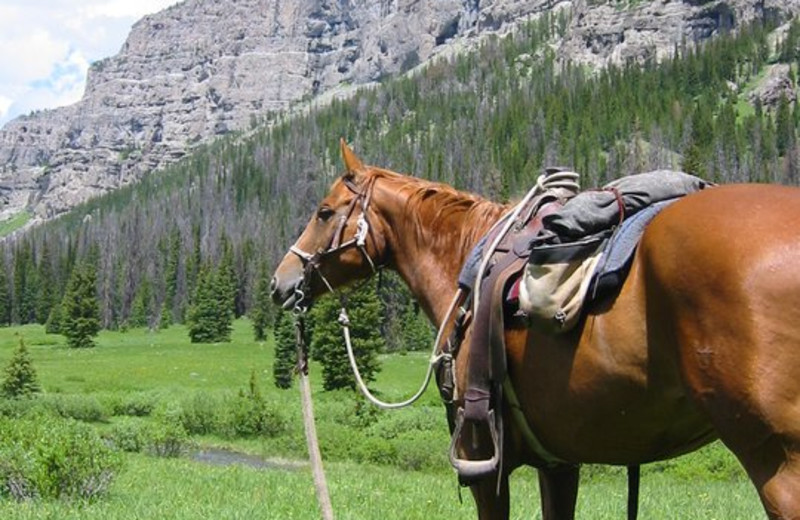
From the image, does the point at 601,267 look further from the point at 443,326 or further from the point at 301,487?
the point at 301,487

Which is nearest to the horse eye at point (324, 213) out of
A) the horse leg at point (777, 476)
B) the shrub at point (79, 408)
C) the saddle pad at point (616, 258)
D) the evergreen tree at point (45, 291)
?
the saddle pad at point (616, 258)

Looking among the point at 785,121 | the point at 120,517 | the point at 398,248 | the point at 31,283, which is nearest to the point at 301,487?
the point at 120,517

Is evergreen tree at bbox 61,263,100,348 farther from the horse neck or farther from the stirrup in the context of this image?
the stirrup

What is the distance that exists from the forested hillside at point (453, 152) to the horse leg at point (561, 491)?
87830mm

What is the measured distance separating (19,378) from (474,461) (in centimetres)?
4230

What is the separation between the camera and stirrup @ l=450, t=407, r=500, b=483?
13.0 ft

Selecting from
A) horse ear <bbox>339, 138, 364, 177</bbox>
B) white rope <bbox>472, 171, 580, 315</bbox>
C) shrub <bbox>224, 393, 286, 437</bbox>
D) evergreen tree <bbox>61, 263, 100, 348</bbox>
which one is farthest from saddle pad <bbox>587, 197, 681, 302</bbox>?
evergreen tree <bbox>61, 263, 100, 348</bbox>

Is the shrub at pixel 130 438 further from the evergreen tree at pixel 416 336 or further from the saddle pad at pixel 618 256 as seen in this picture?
the evergreen tree at pixel 416 336

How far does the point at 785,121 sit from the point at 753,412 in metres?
144

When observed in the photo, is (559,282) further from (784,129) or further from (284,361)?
(784,129)

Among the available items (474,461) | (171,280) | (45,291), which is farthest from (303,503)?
(45,291)

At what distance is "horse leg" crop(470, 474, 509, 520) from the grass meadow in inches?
136

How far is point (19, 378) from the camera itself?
40.4m

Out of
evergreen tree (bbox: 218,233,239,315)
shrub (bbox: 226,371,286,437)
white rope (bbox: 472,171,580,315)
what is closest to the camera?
white rope (bbox: 472,171,580,315)
